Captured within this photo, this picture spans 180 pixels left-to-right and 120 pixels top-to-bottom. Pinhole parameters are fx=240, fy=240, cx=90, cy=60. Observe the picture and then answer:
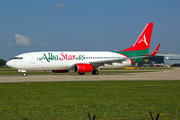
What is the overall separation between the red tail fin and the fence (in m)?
36.6

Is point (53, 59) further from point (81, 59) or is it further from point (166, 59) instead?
point (166, 59)

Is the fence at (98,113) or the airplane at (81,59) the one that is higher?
the airplane at (81,59)

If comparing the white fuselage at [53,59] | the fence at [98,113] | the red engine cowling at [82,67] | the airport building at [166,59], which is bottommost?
the fence at [98,113]

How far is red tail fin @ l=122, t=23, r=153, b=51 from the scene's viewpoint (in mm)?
48812

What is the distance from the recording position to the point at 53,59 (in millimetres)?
40500

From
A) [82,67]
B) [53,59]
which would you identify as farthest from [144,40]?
[53,59]

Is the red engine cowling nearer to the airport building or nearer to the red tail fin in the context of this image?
the red tail fin

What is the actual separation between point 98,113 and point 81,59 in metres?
31.9

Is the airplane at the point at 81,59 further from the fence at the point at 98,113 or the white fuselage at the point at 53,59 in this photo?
the fence at the point at 98,113

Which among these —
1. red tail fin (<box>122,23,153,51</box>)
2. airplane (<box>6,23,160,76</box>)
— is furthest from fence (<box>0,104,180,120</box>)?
red tail fin (<box>122,23,153,51</box>)

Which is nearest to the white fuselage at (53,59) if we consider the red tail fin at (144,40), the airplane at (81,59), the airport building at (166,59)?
the airplane at (81,59)

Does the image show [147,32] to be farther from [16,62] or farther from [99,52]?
[16,62]

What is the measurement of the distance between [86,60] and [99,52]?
3.65 m

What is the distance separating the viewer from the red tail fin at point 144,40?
4881 cm
